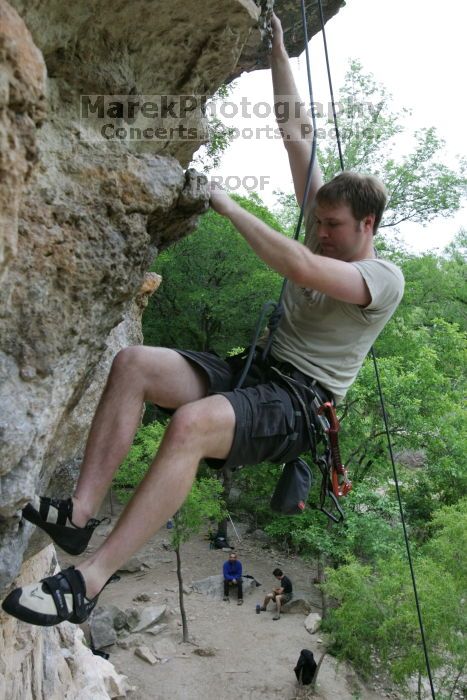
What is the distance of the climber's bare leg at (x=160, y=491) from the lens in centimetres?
268

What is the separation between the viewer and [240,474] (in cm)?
1986

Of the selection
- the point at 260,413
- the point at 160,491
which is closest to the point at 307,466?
the point at 260,413

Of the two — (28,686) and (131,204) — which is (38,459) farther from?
(28,686)

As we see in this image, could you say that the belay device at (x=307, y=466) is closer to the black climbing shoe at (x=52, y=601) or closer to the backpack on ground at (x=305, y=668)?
the black climbing shoe at (x=52, y=601)

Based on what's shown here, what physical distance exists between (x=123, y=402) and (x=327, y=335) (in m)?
1.18

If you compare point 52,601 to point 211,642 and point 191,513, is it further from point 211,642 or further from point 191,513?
point 211,642

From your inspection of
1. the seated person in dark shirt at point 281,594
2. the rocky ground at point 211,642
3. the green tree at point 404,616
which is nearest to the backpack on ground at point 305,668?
the rocky ground at point 211,642

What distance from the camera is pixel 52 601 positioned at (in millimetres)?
2486

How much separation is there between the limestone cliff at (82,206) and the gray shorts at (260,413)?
0.63 metres

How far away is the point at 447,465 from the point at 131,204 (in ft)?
44.0

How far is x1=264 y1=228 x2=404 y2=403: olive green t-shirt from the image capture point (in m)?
3.40

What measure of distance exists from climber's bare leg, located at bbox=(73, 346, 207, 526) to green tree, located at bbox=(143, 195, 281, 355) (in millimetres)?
14615

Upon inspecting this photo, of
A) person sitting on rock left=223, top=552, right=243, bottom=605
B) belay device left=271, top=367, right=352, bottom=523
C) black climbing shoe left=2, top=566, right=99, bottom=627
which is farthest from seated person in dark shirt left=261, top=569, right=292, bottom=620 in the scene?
black climbing shoe left=2, top=566, right=99, bottom=627

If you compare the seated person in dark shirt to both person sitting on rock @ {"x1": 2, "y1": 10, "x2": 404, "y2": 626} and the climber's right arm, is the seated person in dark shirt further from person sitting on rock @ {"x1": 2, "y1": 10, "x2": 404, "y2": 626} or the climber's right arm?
the climber's right arm
